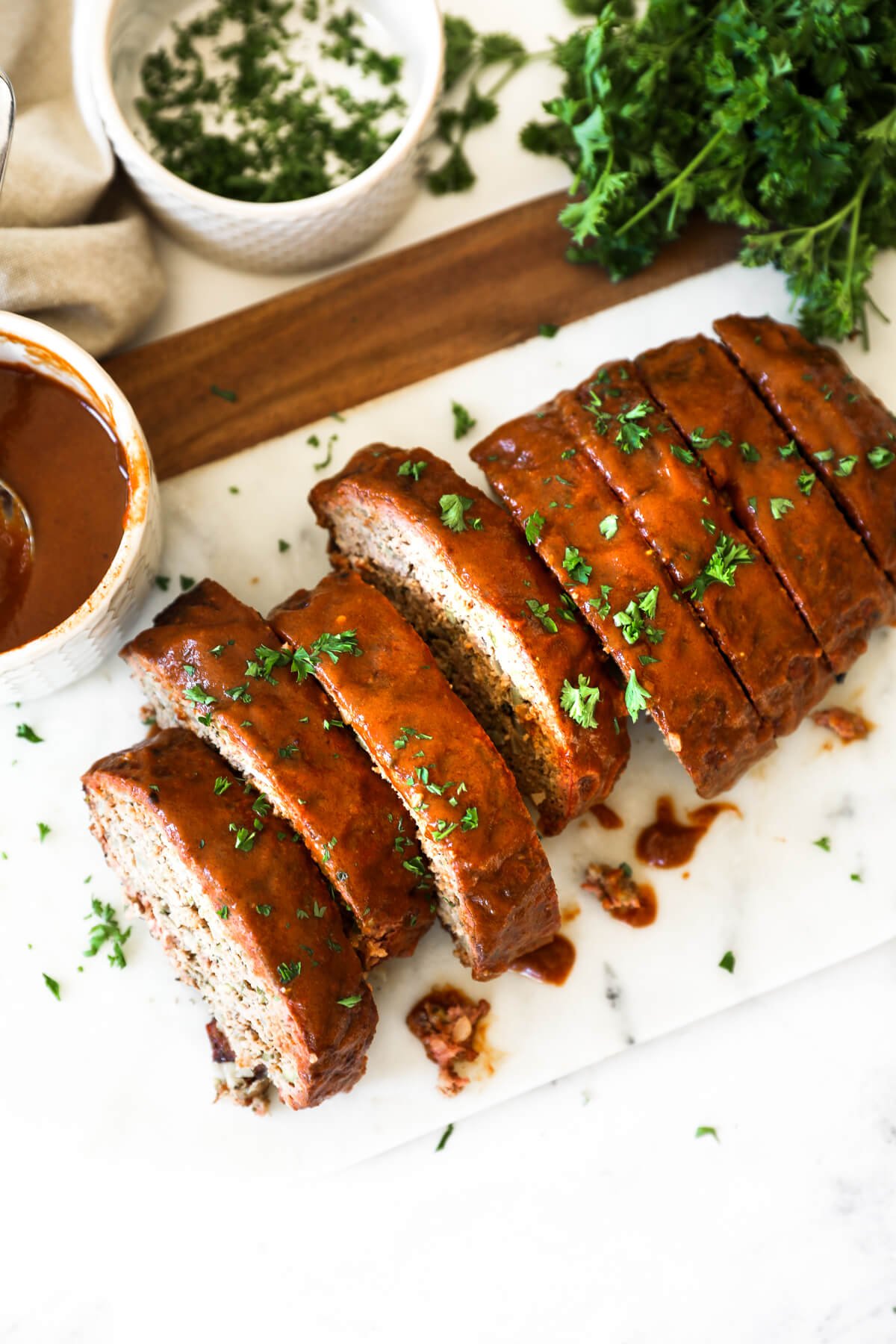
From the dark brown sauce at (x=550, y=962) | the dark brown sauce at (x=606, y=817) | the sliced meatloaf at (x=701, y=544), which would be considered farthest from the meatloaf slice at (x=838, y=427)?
the dark brown sauce at (x=550, y=962)

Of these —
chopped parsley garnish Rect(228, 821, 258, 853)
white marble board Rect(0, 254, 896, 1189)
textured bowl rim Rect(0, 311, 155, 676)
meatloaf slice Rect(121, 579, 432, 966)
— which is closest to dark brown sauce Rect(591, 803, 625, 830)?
white marble board Rect(0, 254, 896, 1189)

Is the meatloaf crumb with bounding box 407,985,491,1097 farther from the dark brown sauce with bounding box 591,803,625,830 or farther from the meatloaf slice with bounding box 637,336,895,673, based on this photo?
the meatloaf slice with bounding box 637,336,895,673

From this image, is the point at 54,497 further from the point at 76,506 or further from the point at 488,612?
the point at 488,612

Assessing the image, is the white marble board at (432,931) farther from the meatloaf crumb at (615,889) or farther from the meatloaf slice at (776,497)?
the meatloaf slice at (776,497)

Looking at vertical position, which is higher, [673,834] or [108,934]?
[673,834]

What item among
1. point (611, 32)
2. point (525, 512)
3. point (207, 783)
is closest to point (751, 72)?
point (611, 32)

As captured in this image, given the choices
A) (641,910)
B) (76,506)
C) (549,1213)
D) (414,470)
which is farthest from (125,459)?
(549,1213)
